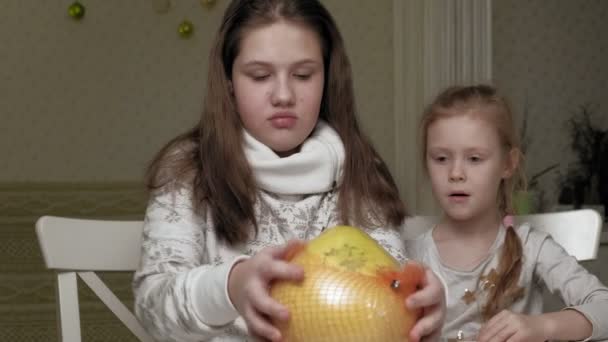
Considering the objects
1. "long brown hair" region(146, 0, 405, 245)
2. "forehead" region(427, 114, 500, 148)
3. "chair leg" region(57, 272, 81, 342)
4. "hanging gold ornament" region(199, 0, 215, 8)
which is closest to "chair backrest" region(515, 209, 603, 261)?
"forehead" region(427, 114, 500, 148)

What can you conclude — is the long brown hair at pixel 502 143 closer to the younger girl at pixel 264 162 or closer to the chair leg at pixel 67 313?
the younger girl at pixel 264 162

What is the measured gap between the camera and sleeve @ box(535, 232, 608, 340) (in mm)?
1311

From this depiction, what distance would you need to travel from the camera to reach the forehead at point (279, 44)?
1.30 meters

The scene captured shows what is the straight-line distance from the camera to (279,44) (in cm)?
132

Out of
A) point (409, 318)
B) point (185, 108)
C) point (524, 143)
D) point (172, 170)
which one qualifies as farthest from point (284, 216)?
point (524, 143)

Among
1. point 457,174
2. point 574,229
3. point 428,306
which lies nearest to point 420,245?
point 457,174

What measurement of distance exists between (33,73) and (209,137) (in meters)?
2.91

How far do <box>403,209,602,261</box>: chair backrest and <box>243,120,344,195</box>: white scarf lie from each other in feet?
1.19

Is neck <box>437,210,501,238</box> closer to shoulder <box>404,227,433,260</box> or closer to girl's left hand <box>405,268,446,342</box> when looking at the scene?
shoulder <box>404,227,433,260</box>

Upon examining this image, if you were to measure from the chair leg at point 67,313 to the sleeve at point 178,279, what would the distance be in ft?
0.60

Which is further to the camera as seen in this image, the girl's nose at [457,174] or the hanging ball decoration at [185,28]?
the hanging ball decoration at [185,28]

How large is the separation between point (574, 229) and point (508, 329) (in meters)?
0.65

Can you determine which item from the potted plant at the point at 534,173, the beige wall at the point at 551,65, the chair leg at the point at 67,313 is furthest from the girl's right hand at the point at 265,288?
the beige wall at the point at 551,65

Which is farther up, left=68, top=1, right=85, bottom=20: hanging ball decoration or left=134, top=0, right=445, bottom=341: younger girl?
left=68, top=1, right=85, bottom=20: hanging ball decoration
